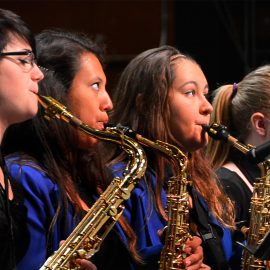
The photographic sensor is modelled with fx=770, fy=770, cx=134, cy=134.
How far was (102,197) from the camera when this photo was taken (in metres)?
2.71

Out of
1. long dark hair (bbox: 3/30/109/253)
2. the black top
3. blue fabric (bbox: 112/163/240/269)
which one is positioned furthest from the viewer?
the black top

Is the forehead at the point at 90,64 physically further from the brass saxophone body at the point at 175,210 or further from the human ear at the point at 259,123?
the human ear at the point at 259,123

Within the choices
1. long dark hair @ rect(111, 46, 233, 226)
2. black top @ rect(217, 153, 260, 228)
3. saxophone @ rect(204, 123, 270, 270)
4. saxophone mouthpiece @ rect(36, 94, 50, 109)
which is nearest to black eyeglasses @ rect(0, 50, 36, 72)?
saxophone mouthpiece @ rect(36, 94, 50, 109)

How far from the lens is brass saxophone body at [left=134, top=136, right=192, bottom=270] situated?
2.96 m

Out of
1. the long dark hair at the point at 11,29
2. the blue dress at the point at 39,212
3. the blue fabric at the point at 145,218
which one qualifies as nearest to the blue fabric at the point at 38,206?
the blue dress at the point at 39,212

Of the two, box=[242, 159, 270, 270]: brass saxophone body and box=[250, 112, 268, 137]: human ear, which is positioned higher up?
box=[250, 112, 268, 137]: human ear

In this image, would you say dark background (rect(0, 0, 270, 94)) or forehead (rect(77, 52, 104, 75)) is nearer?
forehead (rect(77, 52, 104, 75))

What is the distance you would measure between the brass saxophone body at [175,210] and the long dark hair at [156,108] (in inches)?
3.0

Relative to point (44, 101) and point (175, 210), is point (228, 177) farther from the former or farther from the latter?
point (44, 101)

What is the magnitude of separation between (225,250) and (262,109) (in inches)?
31.9

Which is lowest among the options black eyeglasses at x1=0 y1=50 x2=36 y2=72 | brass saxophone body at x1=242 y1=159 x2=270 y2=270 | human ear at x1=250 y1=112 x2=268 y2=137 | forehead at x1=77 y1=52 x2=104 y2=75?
brass saxophone body at x1=242 y1=159 x2=270 y2=270

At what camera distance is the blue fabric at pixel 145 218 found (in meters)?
2.94

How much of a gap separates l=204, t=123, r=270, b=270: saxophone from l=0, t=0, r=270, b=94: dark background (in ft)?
7.56

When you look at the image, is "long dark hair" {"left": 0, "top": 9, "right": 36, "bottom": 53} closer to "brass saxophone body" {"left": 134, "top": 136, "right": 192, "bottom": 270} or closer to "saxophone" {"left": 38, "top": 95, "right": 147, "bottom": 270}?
"saxophone" {"left": 38, "top": 95, "right": 147, "bottom": 270}
